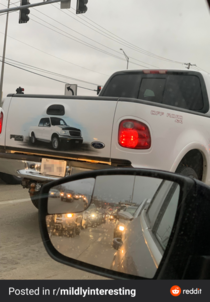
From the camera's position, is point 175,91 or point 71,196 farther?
point 175,91

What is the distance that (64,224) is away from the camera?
1.80m

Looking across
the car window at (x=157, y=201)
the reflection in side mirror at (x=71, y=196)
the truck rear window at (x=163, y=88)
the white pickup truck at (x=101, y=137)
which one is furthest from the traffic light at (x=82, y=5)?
the car window at (x=157, y=201)

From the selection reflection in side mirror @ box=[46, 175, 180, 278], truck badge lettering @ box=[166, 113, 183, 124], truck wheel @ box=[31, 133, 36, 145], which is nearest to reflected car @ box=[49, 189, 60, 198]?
reflection in side mirror @ box=[46, 175, 180, 278]

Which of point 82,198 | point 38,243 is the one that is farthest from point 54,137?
point 82,198

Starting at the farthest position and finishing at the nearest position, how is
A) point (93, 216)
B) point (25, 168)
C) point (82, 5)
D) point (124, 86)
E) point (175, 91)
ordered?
point (82, 5) < point (124, 86) < point (175, 91) < point (25, 168) < point (93, 216)

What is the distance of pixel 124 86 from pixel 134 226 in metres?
4.99

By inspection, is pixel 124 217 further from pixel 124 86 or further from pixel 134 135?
pixel 124 86

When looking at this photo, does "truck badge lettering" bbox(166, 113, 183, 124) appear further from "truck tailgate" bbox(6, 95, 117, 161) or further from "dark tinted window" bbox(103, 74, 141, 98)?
"dark tinted window" bbox(103, 74, 141, 98)

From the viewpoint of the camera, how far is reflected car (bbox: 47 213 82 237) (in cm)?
176

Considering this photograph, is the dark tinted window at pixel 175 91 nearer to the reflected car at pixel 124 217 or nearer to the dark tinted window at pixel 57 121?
the dark tinted window at pixel 57 121

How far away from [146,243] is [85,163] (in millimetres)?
2373

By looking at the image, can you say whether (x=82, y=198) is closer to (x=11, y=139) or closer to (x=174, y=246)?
(x=174, y=246)

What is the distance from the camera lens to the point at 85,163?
12.7 feet
